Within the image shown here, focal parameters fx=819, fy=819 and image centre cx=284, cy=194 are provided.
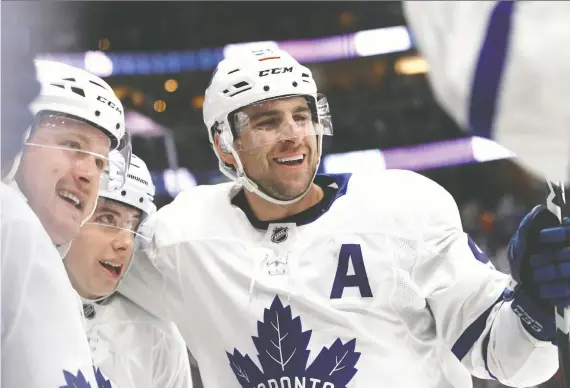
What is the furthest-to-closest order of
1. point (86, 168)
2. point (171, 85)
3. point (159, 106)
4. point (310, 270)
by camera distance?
point (171, 85), point (159, 106), point (310, 270), point (86, 168)

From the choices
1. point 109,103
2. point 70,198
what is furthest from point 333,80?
point 70,198

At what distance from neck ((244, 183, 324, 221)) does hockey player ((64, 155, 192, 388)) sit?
0.97 ft

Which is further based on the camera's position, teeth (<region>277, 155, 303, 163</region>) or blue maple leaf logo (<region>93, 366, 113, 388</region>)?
teeth (<region>277, 155, 303, 163</region>)

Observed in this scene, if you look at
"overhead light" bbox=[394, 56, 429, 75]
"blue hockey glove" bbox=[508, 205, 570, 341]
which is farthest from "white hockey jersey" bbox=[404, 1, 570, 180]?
"overhead light" bbox=[394, 56, 429, 75]

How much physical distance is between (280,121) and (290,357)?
0.55 meters

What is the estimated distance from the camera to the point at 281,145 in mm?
1950

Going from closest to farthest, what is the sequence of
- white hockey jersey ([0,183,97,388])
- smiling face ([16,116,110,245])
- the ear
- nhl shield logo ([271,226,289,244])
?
white hockey jersey ([0,183,97,388]) → smiling face ([16,116,110,245]) → nhl shield logo ([271,226,289,244]) → the ear

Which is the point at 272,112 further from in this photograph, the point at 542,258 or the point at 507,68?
the point at 507,68

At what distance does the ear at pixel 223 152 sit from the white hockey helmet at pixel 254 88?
0.04 ft

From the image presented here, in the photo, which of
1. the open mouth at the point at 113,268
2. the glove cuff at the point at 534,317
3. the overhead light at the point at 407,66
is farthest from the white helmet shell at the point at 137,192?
the overhead light at the point at 407,66

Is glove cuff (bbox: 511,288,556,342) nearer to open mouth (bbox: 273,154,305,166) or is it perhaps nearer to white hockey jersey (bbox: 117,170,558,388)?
white hockey jersey (bbox: 117,170,558,388)

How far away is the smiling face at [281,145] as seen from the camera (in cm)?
193

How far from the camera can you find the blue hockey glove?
4.25 feet

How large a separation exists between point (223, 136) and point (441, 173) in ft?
17.6
